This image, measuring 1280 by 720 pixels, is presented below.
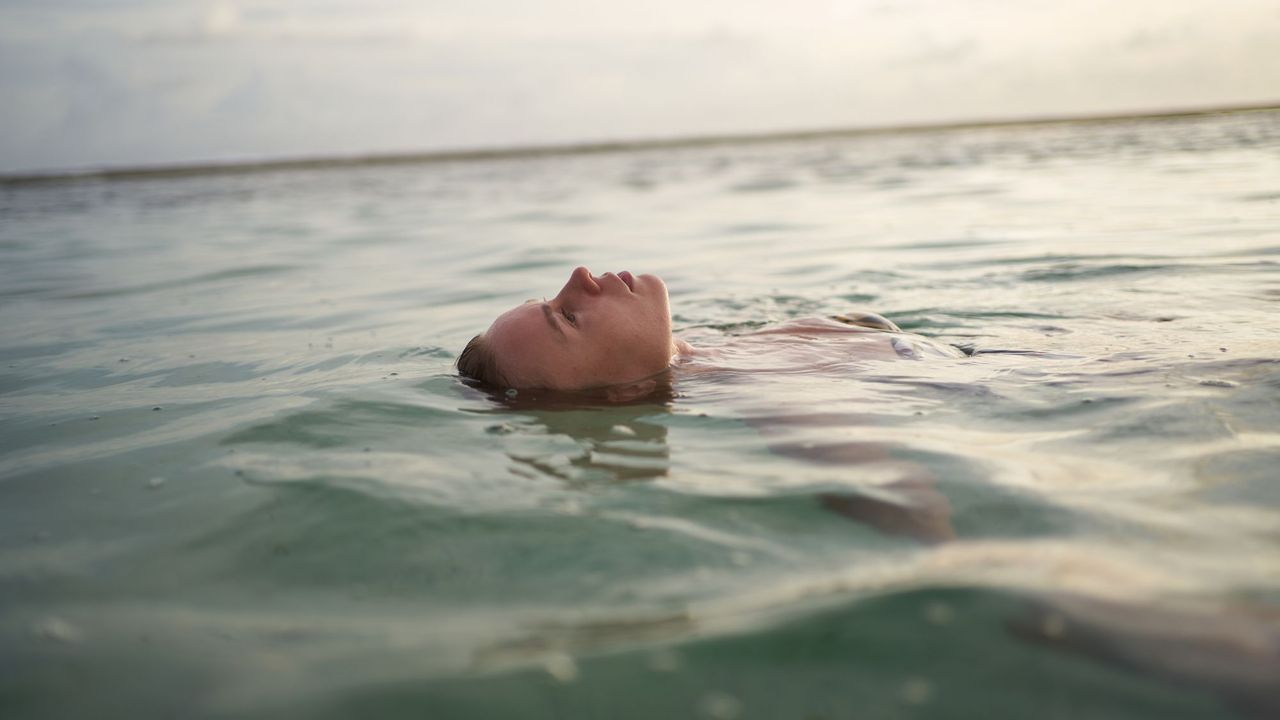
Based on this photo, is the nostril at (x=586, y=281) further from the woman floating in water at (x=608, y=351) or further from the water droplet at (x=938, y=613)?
the water droplet at (x=938, y=613)

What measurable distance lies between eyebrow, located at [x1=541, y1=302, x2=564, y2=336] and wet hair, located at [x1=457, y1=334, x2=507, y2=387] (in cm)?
31

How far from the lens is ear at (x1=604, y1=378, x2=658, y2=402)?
4141 millimetres

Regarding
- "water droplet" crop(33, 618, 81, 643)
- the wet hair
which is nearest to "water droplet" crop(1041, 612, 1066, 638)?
"water droplet" crop(33, 618, 81, 643)

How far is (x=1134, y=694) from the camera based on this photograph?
1.67 meters

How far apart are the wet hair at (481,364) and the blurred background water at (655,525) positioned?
0.12 meters

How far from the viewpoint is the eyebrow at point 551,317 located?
4347mm

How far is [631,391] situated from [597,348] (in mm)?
267

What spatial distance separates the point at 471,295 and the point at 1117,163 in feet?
47.9

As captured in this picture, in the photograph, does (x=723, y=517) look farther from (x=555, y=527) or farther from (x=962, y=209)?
(x=962, y=209)

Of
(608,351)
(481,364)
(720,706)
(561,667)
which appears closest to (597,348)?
(608,351)

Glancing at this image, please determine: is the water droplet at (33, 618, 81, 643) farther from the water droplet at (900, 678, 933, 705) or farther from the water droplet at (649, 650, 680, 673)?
the water droplet at (900, 678, 933, 705)

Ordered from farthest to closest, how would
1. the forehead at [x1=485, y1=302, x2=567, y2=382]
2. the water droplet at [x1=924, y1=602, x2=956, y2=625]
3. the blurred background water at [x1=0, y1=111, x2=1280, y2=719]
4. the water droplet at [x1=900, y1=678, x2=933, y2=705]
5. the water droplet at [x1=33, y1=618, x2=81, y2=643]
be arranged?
the forehead at [x1=485, y1=302, x2=567, y2=382] < the water droplet at [x1=33, y1=618, x2=81, y2=643] < the water droplet at [x1=924, y1=602, x2=956, y2=625] < the blurred background water at [x1=0, y1=111, x2=1280, y2=719] < the water droplet at [x1=900, y1=678, x2=933, y2=705]

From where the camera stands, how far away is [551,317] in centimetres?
438

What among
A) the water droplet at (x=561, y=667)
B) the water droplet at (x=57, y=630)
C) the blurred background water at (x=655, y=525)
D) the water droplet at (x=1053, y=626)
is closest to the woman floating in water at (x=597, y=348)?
the blurred background water at (x=655, y=525)
